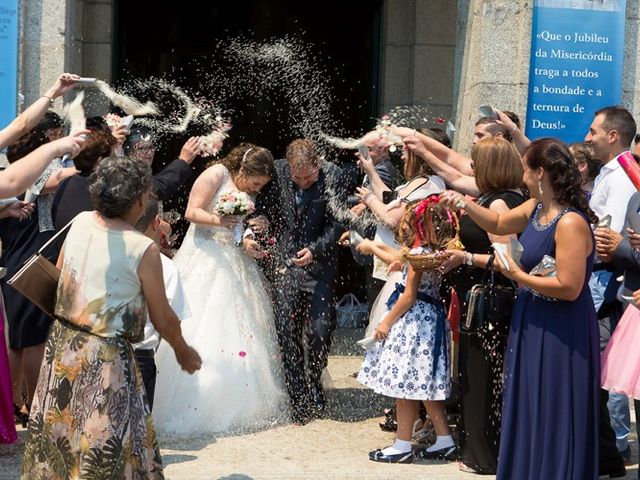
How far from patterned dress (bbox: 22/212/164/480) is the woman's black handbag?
2038mm

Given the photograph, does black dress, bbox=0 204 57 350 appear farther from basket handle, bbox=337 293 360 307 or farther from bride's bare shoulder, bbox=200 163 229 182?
basket handle, bbox=337 293 360 307

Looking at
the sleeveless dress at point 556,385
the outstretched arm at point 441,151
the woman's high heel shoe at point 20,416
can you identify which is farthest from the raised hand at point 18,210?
the sleeveless dress at point 556,385

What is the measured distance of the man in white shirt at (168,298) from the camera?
5.55 metres

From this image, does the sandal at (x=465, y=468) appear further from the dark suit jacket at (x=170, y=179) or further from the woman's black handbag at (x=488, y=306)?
the dark suit jacket at (x=170, y=179)

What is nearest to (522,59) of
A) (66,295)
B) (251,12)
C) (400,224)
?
(400,224)

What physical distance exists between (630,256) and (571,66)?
3.88 metres

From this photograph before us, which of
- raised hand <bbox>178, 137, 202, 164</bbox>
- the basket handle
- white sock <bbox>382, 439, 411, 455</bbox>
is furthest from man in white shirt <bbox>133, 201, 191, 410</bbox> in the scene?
the basket handle

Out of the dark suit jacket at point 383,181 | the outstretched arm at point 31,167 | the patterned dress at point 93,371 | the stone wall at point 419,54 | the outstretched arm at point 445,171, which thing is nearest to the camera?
the patterned dress at point 93,371

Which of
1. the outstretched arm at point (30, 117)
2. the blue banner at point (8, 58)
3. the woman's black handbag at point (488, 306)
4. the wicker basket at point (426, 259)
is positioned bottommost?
the woman's black handbag at point (488, 306)

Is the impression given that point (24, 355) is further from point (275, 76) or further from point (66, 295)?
point (275, 76)

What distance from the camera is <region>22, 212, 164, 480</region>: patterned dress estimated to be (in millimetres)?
4383

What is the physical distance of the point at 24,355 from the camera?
650 cm

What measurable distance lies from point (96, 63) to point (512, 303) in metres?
6.52

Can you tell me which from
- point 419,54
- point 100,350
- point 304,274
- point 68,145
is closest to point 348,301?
point 419,54
